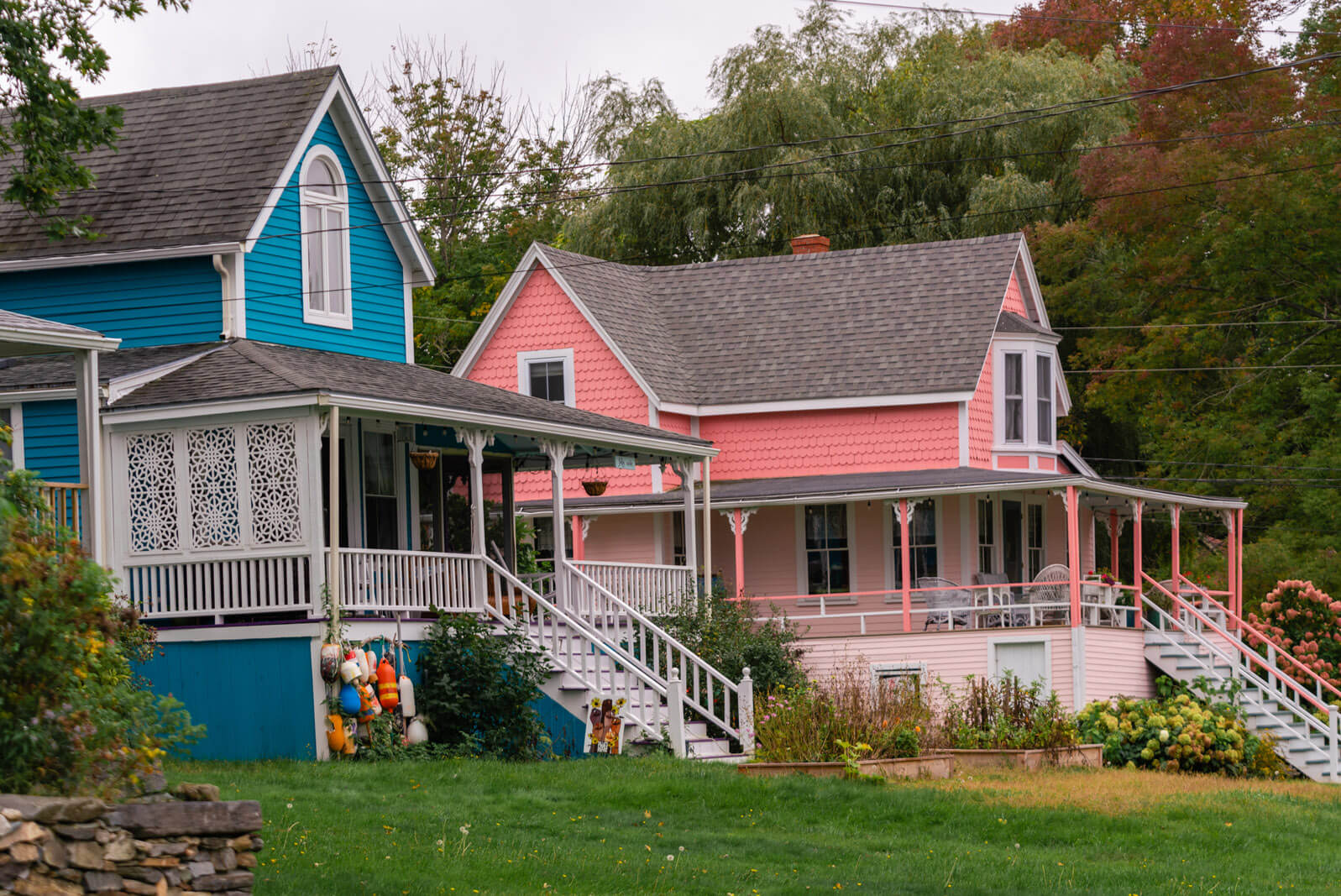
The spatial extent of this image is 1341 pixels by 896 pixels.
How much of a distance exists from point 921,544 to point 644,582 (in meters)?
8.98

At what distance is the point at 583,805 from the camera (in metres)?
15.5

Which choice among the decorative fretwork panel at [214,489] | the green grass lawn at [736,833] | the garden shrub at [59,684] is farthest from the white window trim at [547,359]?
the garden shrub at [59,684]

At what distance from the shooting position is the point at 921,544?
32.3 m

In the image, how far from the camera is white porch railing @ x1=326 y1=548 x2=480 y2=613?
19234mm

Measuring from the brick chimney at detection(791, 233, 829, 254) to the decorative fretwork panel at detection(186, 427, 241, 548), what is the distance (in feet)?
68.3

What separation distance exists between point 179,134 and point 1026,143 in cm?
2315

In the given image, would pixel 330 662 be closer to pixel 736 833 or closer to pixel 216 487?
pixel 216 487

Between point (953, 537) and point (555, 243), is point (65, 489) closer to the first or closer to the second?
point (953, 537)

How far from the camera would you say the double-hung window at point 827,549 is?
1284 inches

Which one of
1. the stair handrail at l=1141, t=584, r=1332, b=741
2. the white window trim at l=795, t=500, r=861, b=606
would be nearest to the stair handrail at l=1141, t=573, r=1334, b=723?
the stair handrail at l=1141, t=584, r=1332, b=741

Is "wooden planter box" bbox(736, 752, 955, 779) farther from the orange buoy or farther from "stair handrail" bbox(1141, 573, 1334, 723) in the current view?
"stair handrail" bbox(1141, 573, 1334, 723)

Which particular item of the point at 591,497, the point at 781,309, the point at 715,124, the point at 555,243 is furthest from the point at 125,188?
the point at 555,243

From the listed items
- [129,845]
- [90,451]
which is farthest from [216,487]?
[129,845]

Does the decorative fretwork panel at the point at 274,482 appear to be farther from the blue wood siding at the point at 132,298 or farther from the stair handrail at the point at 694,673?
the stair handrail at the point at 694,673
